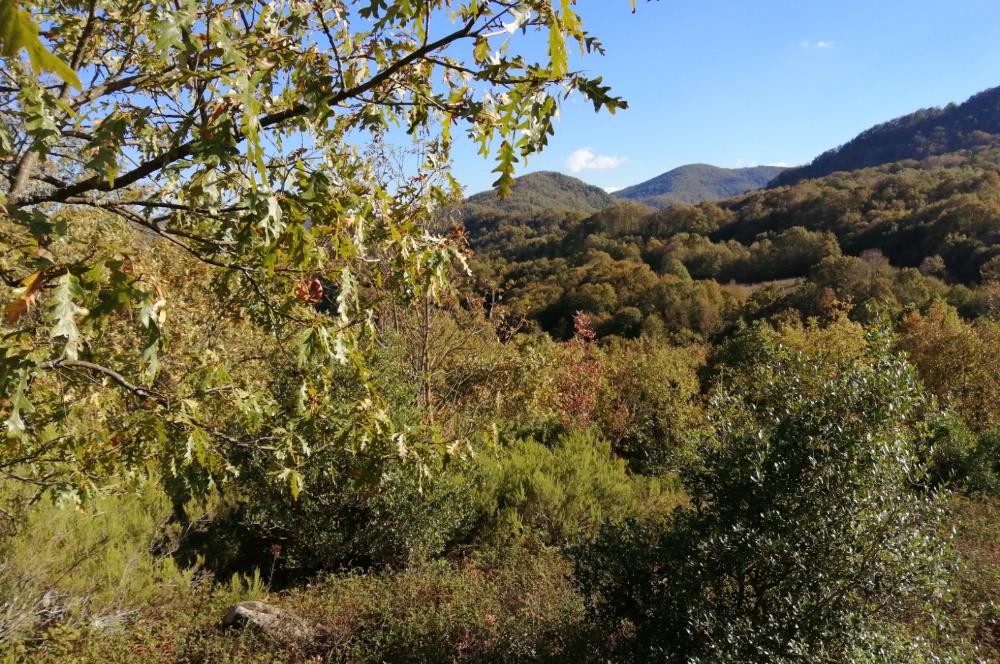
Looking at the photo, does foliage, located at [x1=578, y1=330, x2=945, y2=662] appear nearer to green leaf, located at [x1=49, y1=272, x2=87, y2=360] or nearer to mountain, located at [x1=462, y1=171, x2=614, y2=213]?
→ green leaf, located at [x1=49, y1=272, x2=87, y2=360]

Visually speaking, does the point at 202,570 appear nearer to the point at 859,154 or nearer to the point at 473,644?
the point at 473,644

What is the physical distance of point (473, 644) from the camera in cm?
502

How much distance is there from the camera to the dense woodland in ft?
6.24

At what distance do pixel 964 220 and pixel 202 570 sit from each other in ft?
166

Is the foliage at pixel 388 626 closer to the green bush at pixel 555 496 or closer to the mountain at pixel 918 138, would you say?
the green bush at pixel 555 496

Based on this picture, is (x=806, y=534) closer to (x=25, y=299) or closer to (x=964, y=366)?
(x=25, y=299)

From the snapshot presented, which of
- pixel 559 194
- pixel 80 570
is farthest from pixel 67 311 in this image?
pixel 559 194

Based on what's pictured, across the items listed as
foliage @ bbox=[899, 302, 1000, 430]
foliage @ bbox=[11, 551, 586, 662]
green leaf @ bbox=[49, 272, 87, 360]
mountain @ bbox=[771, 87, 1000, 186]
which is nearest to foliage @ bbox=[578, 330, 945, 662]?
foliage @ bbox=[11, 551, 586, 662]

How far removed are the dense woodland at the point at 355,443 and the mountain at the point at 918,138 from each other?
10997 centimetres

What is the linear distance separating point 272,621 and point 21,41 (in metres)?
5.65

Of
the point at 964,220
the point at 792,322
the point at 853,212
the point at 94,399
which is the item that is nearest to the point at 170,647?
the point at 94,399

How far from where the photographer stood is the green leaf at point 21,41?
2.78 feet

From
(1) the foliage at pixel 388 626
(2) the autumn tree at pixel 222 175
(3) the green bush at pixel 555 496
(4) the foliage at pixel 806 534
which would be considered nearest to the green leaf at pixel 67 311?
(2) the autumn tree at pixel 222 175

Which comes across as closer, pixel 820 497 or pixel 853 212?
pixel 820 497
